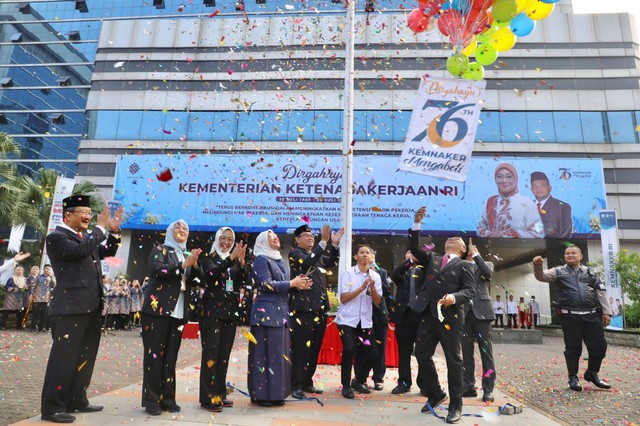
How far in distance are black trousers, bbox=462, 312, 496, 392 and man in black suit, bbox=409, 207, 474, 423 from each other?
101 centimetres

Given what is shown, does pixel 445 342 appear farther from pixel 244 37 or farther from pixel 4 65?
pixel 4 65

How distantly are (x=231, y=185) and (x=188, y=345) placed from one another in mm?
10028

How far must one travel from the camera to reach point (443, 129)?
669 cm

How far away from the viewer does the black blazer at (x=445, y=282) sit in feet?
13.4

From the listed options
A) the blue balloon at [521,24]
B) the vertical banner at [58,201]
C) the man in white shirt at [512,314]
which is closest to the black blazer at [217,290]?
the blue balloon at [521,24]

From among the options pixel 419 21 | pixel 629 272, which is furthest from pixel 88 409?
pixel 629 272

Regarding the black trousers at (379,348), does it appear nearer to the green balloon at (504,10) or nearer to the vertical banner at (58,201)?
the green balloon at (504,10)

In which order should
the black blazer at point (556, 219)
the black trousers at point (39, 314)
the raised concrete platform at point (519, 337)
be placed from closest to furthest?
the black trousers at point (39, 314), the raised concrete platform at point (519, 337), the black blazer at point (556, 219)

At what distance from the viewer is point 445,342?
13.1ft

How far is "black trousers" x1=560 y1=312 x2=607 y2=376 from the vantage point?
5.52 meters

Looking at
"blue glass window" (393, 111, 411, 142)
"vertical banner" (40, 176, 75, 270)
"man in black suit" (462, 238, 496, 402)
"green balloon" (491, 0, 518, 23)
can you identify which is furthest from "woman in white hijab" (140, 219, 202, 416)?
"blue glass window" (393, 111, 411, 142)

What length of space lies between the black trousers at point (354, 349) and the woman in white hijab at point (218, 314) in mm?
1328

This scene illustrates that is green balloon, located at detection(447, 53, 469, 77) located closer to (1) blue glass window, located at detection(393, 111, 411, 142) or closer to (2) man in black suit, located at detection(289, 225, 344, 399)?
(2) man in black suit, located at detection(289, 225, 344, 399)

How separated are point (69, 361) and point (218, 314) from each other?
4.13 ft
